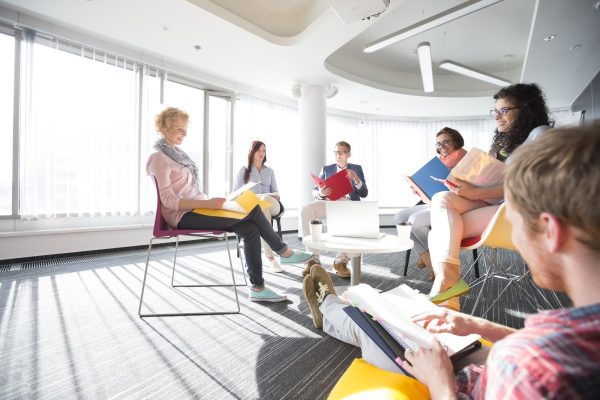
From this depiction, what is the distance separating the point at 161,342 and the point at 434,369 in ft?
4.43

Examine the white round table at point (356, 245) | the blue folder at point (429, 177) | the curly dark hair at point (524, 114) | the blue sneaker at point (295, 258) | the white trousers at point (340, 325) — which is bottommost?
the white trousers at point (340, 325)

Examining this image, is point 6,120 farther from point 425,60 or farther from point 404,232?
point 425,60

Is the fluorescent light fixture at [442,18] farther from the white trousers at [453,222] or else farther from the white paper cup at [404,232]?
the white paper cup at [404,232]

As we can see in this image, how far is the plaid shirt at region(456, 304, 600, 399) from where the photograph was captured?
Result: 1.17 feet

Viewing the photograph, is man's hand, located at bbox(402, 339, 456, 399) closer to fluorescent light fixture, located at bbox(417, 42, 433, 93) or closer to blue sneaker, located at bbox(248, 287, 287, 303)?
blue sneaker, located at bbox(248, 287, 287, 303)

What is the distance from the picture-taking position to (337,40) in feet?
13.0

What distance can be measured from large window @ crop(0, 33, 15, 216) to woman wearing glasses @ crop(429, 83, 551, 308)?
4.10 m

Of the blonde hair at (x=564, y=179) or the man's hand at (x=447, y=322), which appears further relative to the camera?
the man's hand at (x=447, y=322)

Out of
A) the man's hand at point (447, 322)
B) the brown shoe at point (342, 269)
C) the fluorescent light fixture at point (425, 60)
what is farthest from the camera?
the fluorescent light fixture at point (425, 60)

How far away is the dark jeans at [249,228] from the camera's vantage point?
1.97 m

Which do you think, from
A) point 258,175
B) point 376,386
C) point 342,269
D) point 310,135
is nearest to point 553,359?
point 376,386

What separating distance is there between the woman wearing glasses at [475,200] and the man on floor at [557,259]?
104 centimetres

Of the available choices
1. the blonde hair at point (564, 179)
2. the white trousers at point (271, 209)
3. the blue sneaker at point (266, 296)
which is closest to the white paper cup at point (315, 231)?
the blue sneaker at point (266, 296)

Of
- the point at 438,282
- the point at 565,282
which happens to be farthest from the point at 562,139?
the point at 438,282
